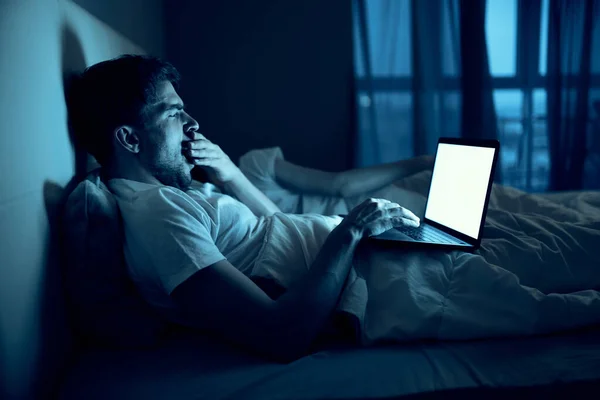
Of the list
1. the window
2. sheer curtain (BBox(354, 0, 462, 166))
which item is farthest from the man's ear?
the window

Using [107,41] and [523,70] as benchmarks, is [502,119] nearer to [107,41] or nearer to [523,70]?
[523,70]

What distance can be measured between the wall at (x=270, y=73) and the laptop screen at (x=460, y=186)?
1.24 m

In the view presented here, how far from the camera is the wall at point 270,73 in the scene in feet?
8.95

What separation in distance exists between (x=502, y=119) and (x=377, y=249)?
204 cm

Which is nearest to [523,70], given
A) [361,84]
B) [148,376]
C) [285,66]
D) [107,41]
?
[361,84]

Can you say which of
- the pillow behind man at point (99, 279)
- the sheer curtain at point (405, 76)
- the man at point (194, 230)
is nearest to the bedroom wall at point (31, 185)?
the pillow behind man at point (99, 279)

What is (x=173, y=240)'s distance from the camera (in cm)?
93

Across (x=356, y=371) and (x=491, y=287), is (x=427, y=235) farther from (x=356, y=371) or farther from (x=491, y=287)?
(x=356, y=371)

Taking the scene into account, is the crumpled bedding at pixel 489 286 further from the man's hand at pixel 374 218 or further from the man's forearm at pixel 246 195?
the man's forearm at pixel 246 195

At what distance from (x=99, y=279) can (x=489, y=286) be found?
77 centimetres

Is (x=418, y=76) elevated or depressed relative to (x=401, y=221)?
elevated

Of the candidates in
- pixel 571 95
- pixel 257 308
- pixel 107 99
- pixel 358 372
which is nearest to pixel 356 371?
pixel 358 372

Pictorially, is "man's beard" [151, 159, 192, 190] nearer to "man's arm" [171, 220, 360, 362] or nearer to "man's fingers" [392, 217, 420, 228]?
"man's arm" [171, 220, 360, 362]

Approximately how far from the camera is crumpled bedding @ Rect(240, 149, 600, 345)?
3.16 ft
